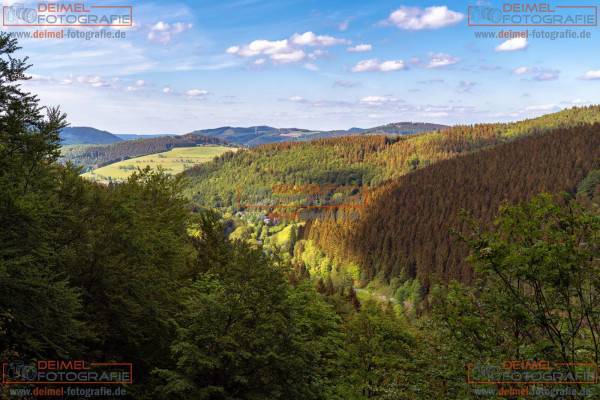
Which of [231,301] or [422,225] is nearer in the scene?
[231,301]

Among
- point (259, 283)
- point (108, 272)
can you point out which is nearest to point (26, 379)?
point (108, 272)

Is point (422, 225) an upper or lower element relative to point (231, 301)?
lower

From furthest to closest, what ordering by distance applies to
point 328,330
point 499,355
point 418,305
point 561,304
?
point 418,305
point 328,330
point 499,355
point 561,304

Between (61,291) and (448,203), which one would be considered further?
(448,203)

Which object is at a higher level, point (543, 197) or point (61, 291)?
point (543, 197)

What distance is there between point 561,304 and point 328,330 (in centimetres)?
2210

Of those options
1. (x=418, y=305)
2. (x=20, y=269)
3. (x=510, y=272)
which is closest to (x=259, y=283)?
(x=20, y=269)

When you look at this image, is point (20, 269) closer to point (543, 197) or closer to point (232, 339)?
point (232, 339)

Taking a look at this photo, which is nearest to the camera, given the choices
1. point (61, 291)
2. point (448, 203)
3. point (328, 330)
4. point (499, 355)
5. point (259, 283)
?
point (499, 355)

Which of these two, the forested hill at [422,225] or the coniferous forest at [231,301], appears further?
the forested hill at [422,225]

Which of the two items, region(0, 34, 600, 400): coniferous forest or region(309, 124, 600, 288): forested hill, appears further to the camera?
region(309, 124, 600, 288): forested hill

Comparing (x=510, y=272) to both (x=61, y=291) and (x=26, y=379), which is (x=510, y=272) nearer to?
(x=61, y=291)

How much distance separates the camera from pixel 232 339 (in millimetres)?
18266

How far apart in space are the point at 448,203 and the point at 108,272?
177505 mm
